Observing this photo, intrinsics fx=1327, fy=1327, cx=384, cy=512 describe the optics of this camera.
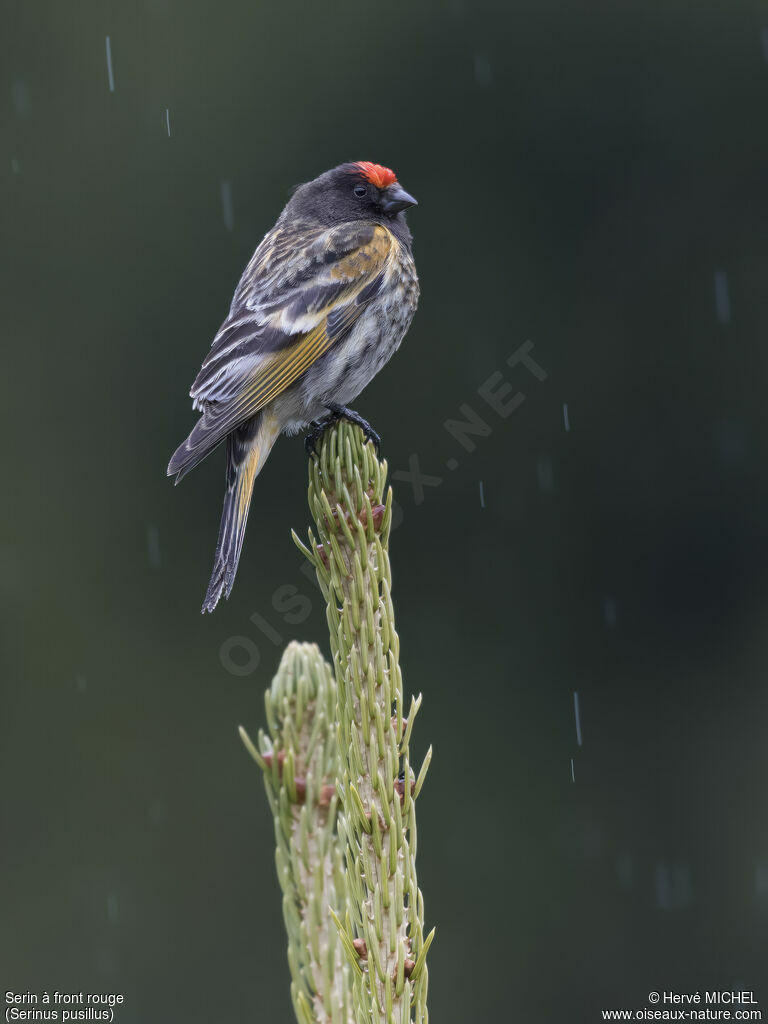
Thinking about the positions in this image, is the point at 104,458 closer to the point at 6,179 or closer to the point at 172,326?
the point at 172,326

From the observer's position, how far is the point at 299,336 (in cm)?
317

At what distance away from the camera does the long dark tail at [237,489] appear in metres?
2.41

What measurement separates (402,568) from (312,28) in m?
3.25

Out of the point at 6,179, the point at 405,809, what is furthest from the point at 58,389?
the point at 405,809

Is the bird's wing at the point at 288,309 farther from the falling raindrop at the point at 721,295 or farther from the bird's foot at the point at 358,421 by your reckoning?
the falling raindrop at the point at 721,295

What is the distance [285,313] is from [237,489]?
592 mm

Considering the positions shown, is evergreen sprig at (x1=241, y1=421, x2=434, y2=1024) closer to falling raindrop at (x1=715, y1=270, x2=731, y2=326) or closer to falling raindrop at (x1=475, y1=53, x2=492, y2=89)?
falling raindrop at (x1=715, y1=270, x2=731, y2=326)

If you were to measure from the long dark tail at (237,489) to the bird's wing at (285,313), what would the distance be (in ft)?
0.32

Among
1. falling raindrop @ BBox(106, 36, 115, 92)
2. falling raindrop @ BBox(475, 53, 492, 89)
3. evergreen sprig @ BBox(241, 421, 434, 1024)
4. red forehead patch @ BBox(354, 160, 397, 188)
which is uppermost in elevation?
falling raindrop @ BBox(106, 36, 115, 92)

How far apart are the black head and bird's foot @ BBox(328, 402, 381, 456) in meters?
0.73

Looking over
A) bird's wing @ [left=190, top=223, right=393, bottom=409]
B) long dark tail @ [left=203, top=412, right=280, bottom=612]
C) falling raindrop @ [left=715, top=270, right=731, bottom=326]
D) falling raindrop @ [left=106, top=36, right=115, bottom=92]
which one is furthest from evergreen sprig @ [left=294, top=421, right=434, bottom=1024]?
falling raindrop @ [left=106, top=36, right=115, bottom=92]

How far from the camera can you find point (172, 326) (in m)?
7.03

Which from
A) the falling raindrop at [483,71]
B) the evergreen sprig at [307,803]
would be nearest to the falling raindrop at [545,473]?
the falling raindrop at [483,71]

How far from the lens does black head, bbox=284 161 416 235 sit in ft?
12.2
